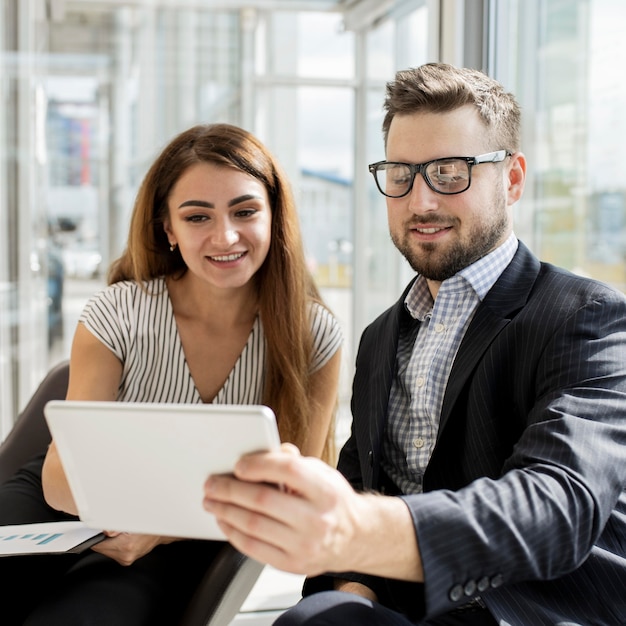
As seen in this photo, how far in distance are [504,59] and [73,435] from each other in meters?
2.52

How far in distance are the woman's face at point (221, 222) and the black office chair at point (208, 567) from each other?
2.08ft

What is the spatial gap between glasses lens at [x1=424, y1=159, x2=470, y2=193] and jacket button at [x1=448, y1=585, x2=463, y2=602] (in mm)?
827

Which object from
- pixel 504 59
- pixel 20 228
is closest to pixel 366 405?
pixel 504 59

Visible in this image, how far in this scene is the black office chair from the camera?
1692 millimetres

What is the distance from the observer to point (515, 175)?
180 cm

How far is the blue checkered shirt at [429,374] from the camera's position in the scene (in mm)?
1702

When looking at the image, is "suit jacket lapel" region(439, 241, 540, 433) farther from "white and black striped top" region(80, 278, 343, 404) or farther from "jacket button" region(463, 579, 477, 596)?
"white and black striped top" region(80, 278, 343, 404)

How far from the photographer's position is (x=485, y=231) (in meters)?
1.74

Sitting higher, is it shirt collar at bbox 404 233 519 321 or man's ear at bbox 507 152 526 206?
man's ear at bbox 507 152 526 206

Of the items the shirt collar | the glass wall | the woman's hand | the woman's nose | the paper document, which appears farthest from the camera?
the glass wall

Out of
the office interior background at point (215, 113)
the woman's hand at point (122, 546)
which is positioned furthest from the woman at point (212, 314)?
the office interior background at point (215, 113)

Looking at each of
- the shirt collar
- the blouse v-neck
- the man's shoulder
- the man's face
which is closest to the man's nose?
the man's face

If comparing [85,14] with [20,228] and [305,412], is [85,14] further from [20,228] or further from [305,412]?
[305,412]

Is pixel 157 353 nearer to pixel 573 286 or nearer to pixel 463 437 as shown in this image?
pixel 463 437
